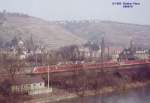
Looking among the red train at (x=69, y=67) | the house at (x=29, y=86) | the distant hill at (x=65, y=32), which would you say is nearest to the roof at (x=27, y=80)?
the house at (x=29, y=86)

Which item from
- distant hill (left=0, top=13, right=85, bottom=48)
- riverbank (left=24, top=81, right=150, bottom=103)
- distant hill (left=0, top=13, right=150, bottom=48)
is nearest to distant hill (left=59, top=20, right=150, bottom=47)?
distant hill (left=0, top=13, right=150, bottom=48)

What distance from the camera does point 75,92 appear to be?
6461mm

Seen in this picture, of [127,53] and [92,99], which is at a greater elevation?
[127,53]

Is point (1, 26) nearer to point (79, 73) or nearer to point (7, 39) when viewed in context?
point (7, 39)

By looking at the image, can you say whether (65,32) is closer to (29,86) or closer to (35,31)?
(35,31)

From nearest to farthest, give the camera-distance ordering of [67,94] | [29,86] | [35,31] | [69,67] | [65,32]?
1. [29,86]
2. [67,94]
3. [69,67]
4. [35,31]
5. [65,32]

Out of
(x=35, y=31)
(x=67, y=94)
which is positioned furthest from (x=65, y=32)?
(x=67, y=94)

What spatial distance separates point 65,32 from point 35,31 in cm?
285

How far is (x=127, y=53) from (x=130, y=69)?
3.79 metres

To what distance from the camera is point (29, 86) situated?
612 centimetres

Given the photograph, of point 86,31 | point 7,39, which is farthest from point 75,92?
point 86,31

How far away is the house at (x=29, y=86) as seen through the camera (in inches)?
237

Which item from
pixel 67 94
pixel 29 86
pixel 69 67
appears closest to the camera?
pixel 29 86

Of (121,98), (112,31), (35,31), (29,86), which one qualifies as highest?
(112,31)
